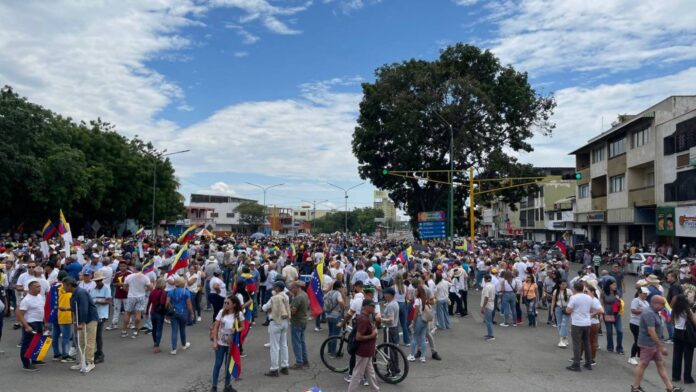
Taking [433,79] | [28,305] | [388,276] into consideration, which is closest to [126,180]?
[433,79]

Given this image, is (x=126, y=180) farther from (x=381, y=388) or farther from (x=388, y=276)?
(x=381, y=388)

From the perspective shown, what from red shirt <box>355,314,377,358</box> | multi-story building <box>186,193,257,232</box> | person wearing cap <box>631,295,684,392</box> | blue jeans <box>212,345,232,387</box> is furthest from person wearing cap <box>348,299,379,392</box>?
multi-story building <box>186,193,257,232</box>

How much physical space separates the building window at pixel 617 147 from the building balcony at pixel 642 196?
374cm

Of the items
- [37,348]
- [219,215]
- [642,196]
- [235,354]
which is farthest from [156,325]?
[219,215]

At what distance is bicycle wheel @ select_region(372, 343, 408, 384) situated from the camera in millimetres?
8824

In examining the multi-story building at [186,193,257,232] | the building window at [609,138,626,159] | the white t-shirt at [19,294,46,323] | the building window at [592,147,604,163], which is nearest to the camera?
the white t-shirt at [19,294,46,323]

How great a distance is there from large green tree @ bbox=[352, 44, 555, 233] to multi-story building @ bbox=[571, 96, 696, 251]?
6721mm

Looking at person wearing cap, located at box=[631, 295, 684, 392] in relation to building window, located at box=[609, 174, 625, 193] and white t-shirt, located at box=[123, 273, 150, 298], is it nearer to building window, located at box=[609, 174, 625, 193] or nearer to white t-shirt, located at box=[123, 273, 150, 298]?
white t-shirt, located at box=[123, 273, 150, 298]

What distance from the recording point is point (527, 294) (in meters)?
14.2

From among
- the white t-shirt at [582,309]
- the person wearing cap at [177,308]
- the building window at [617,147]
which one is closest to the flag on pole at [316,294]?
the person wearing cap at [177,308]

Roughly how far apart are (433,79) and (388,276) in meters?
24.1

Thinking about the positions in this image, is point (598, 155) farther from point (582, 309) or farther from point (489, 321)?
point (582, 309)

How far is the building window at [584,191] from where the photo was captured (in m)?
50.0

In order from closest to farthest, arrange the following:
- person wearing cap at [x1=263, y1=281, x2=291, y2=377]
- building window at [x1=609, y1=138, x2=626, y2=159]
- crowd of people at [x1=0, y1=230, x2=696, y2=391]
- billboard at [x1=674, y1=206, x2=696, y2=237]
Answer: crowd of people at [x1=0, y1=230, x2=696, y2=391] → person wearing cap at [x1=263, y1=281, x2=291, y2=377] → billboard at [x1=674, y1=206, x2=696, y2=237] → building window at [x1=609, y1=138, x2=626, y2=159]
